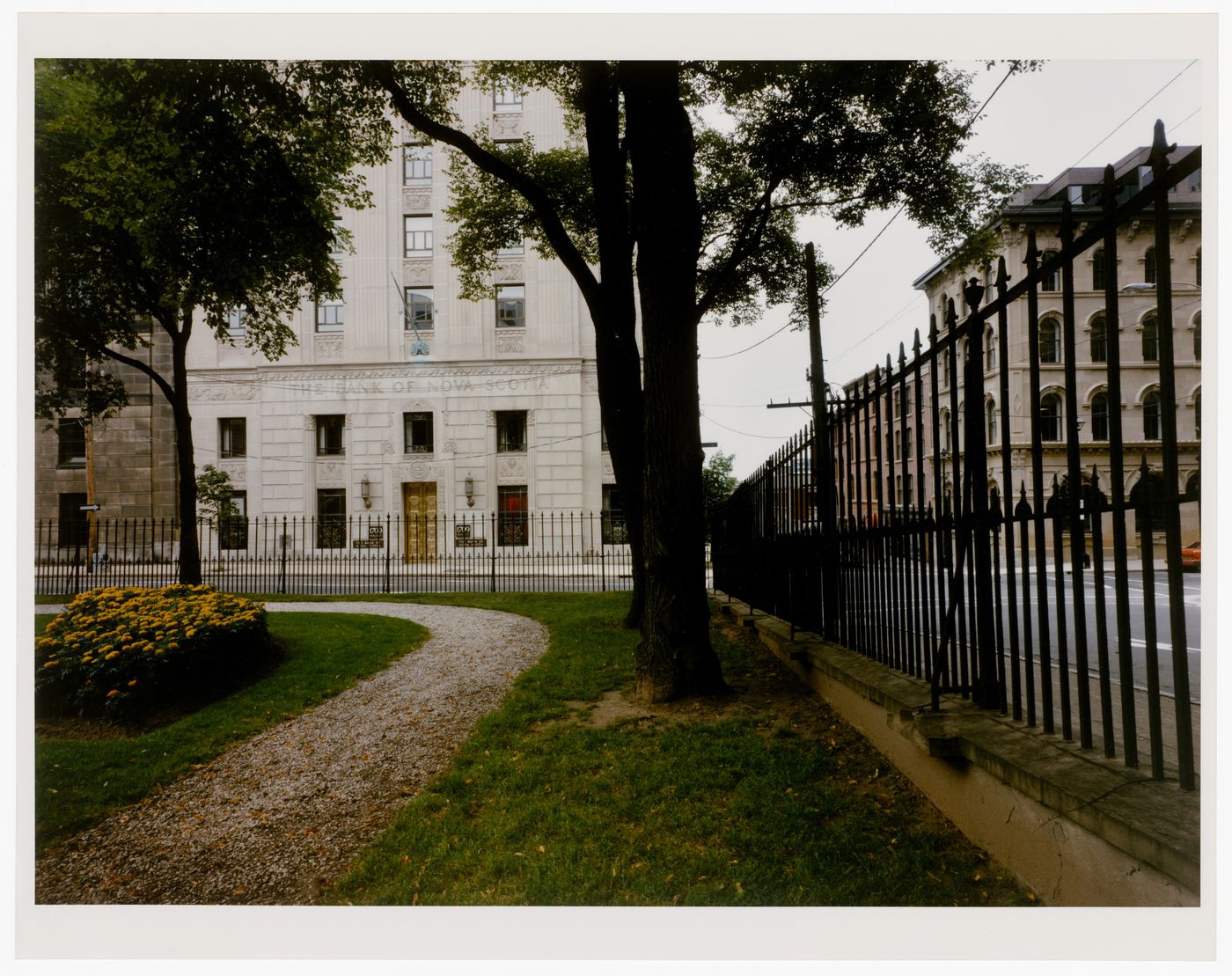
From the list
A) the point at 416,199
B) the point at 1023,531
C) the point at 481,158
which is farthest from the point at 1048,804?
the point at 416,199

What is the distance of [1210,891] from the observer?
2154 millimetres

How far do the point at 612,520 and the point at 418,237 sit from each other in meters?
11.2

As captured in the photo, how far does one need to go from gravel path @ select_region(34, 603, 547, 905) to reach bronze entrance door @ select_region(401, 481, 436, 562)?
49.6ft

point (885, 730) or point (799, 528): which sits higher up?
point (799, 528)

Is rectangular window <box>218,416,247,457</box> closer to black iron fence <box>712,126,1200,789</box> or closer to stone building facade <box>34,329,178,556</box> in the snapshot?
stone building facade <box>34,329,178,556</box>

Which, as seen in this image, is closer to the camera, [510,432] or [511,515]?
[511,515]

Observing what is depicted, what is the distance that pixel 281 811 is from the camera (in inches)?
139

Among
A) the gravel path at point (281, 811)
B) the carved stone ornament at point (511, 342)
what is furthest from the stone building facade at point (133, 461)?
the gravel path at point (281, 811)

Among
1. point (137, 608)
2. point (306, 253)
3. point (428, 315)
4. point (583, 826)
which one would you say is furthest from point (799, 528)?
point (428, 315)

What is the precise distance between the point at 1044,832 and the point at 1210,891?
52 cm

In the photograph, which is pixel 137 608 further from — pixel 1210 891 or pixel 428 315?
pixel 428 315

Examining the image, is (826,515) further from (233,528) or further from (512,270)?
(233,528)

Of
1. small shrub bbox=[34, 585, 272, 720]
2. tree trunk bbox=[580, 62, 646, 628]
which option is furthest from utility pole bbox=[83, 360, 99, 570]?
tree trunk bbox=[580, 62, 646, 628]

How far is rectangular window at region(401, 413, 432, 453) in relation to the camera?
70.8 ft
